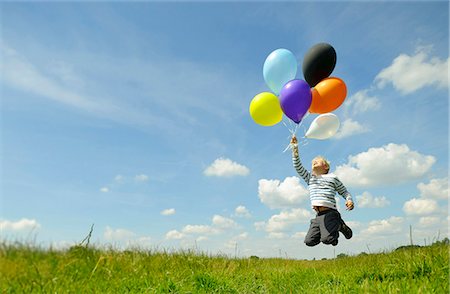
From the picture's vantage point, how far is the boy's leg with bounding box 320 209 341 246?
6.52 meters

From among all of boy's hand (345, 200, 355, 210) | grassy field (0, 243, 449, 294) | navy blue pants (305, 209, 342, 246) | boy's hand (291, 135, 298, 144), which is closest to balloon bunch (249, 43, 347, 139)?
boy's hand (291, 135, 298, 144)

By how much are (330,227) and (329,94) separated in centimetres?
222

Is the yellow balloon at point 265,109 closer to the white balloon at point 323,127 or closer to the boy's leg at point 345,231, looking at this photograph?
the white balloon at point 323,127

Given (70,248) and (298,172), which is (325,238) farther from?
(70,248)

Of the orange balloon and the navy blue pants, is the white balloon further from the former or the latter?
the navy blue pants

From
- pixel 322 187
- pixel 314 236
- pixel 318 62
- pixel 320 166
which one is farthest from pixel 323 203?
pixel 318 62

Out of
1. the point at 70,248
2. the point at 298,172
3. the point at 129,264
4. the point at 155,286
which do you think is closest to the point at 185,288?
the point at 155,286

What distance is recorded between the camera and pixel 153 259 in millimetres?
5645

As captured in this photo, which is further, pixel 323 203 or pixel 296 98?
pixel 323 203

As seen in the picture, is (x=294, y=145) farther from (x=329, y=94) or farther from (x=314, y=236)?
(x=314, y=236)

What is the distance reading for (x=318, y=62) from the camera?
22.7 ft

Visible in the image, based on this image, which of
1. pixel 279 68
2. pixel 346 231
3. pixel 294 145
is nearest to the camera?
pixel 346 231

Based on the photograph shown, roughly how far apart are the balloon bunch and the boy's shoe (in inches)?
62.3

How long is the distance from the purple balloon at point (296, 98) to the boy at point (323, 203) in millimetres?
468
